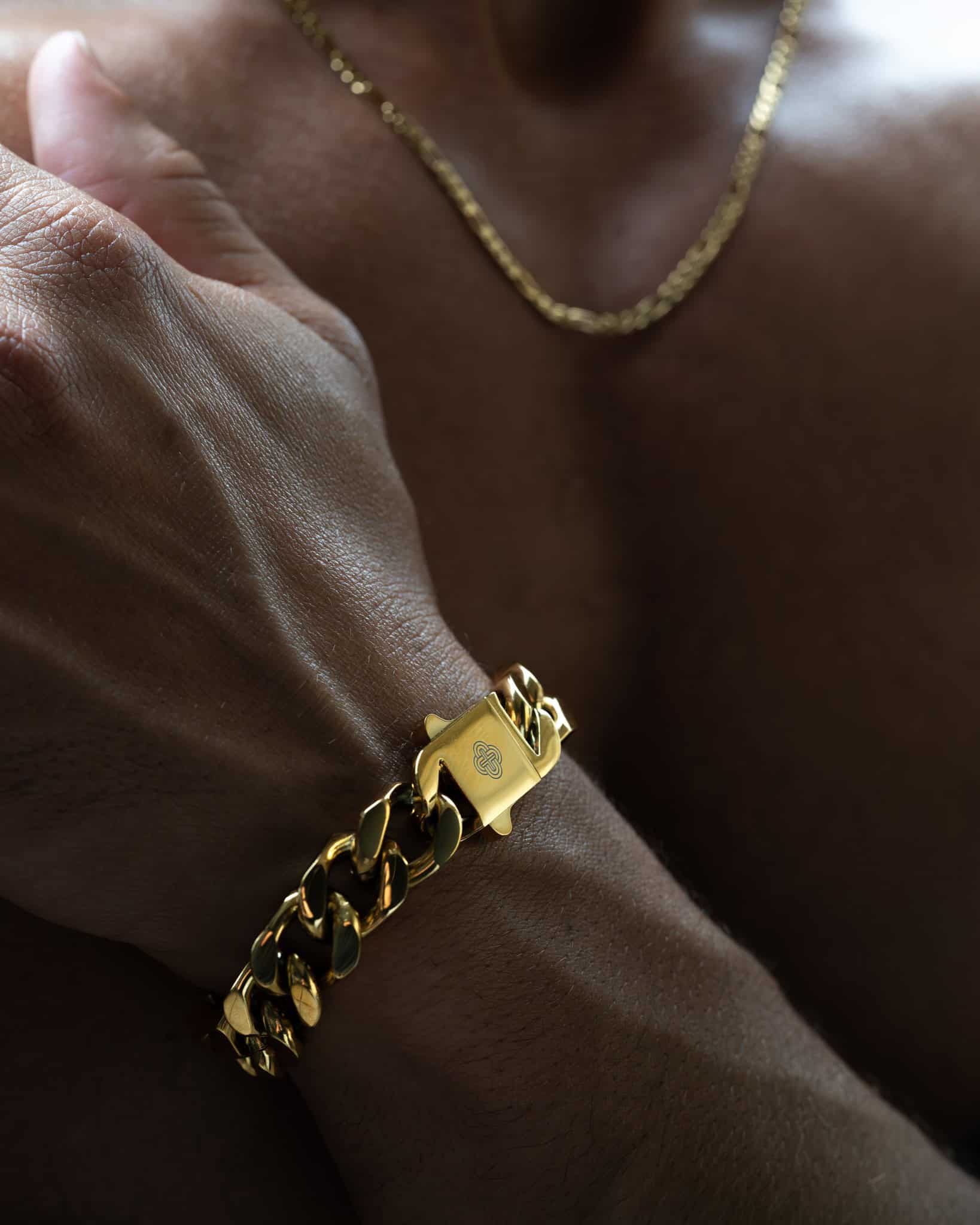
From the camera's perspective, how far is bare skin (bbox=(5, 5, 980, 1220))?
0.89 metres

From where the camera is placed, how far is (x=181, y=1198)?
0.63m

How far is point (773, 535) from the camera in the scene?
0.92 metres

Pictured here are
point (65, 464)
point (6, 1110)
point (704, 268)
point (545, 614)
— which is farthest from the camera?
point (704, 268)

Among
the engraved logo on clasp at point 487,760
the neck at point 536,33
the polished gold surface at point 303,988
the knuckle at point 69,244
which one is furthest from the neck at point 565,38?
the polished gold surface at point 303,988

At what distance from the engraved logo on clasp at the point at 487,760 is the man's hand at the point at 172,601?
0.04m

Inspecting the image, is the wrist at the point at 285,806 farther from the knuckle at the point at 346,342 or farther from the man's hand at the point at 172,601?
the knuckle at the point at 346,342

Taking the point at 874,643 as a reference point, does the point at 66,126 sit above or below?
above

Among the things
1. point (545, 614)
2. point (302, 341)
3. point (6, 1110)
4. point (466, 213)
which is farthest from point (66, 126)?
point (6, 1110)

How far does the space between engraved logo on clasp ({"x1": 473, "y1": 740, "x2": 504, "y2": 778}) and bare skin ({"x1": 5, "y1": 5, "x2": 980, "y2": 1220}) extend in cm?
30

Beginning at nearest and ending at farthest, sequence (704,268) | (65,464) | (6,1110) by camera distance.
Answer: (65,464)
(6,1110)
(704,268)

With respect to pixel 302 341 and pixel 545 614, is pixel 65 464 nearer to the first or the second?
pixel 302 341

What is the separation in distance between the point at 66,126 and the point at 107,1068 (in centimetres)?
59

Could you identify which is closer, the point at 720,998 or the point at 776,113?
the point at 720,998

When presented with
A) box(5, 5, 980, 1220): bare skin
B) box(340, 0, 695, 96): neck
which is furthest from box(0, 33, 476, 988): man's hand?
box(340, 0, 695, 96): neck
